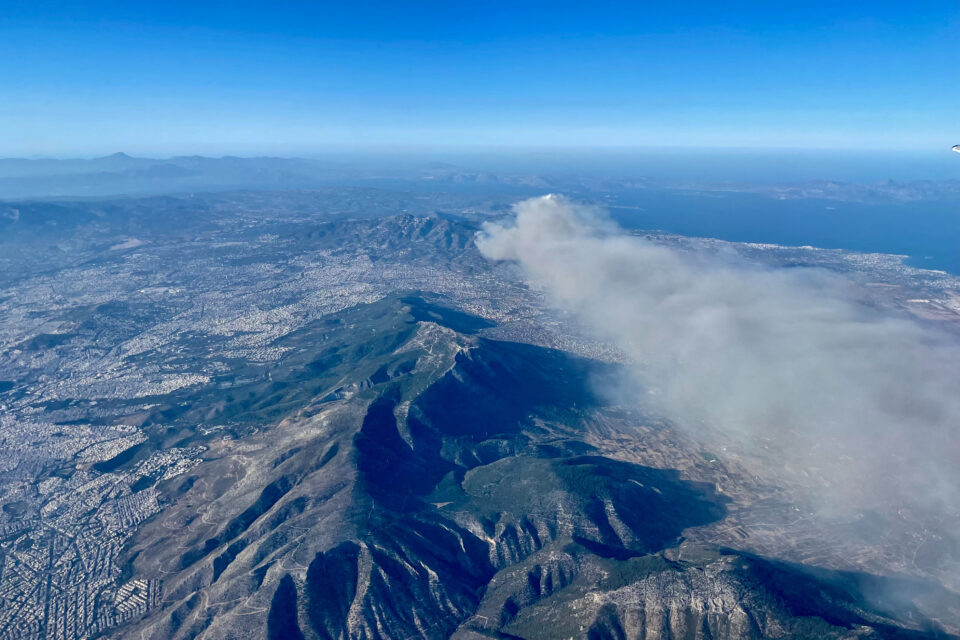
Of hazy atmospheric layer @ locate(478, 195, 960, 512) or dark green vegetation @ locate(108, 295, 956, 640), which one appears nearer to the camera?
dark green vegetation @ locate(108, 295, 956, 640)

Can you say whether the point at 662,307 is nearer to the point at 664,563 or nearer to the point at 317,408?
the point at 317,408

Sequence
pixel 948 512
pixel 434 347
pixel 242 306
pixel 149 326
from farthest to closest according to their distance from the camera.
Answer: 1. pixel 242 306
2. pixel 149 326
3. pixel 434 347
4. pixel 948 512

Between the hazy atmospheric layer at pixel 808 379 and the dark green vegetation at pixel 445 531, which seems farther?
the hazy atmospheric layer at pixel 808 379

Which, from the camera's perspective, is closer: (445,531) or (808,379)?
(445,531)

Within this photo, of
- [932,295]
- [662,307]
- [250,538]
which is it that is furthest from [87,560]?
[932,295]
